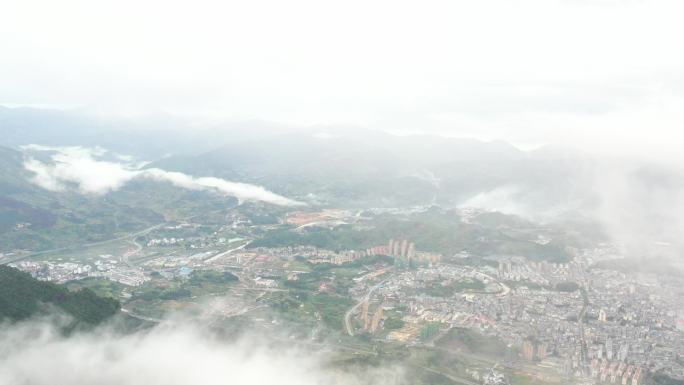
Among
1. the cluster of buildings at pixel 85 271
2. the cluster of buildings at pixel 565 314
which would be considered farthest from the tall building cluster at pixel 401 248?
the cluster of buildings at pixel 85 271

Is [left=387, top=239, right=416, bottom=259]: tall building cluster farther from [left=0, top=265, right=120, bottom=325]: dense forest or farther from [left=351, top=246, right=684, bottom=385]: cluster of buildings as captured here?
[left=0, top=265, right=120, bottom=325]: dense forest

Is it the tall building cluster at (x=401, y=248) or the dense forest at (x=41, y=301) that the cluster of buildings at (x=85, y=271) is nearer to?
the dense forest at (x=41, y=301)

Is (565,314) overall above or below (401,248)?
below

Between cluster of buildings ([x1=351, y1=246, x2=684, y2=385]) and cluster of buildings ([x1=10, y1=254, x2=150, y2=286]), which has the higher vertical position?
cluster of buildings ([x1=10, y1=254, x2=150, y2=286])

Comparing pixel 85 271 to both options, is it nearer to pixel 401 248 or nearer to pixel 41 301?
pixel 41 301

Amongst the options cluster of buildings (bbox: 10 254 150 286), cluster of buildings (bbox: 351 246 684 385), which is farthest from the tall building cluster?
cluster of buildings (bbox: 10 254 150 286)

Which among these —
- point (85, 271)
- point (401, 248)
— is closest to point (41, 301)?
point (85, 271)

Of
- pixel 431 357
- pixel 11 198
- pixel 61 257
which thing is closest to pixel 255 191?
pixel 11 198

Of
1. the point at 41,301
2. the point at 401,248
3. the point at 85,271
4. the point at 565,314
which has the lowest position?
the point at 565,314
